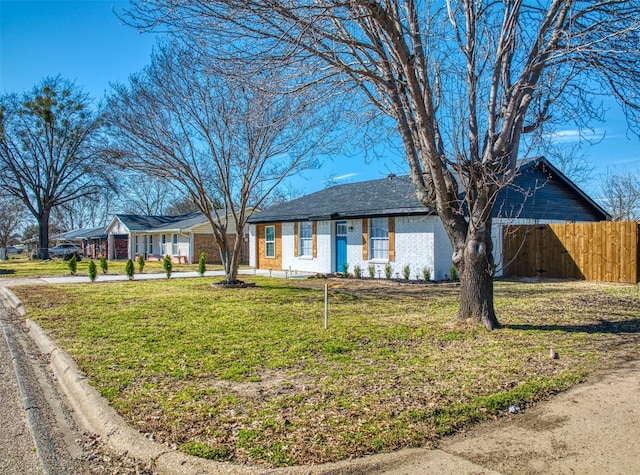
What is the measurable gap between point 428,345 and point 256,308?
4.74m

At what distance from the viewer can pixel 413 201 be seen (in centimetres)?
1616

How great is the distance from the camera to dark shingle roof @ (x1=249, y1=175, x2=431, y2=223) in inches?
657

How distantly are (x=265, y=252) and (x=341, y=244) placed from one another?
5.82 metres

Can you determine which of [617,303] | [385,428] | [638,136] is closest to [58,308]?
[385,428]

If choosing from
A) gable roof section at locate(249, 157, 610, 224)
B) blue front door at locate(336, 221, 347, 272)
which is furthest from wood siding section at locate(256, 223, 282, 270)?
blue front door at locate(336, 221, 347, 272)

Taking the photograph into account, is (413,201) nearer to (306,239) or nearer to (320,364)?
(306,239)

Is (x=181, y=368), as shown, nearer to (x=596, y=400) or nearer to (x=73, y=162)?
(x=596, y=400)

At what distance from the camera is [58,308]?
34.7 ft

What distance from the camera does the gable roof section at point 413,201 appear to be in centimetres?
1697

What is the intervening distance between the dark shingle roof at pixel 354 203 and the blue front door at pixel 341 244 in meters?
0.78

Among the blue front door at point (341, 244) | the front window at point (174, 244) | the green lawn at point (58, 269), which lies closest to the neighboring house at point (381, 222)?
the blue front door at point (341, 244)

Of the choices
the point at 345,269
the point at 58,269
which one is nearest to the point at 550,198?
the point at 345,269

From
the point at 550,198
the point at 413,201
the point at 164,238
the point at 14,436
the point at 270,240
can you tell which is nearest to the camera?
the point at 14,436

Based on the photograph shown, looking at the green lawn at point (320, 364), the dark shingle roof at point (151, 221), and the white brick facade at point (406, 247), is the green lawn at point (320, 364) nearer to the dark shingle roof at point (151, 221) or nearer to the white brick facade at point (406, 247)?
the white brick facade at point (406, 247)
